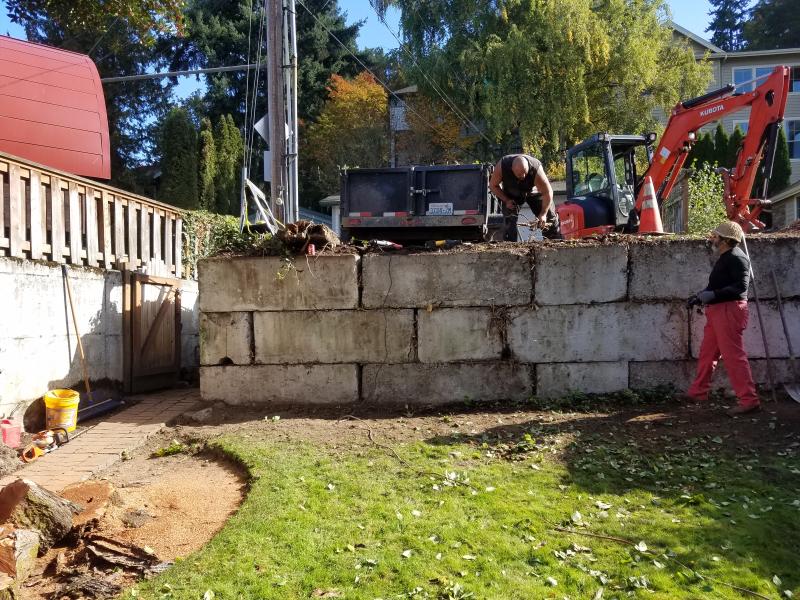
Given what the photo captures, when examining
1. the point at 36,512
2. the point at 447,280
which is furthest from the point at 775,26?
the point at 36,512

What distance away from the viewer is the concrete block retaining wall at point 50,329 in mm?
6566

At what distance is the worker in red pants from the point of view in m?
5.77

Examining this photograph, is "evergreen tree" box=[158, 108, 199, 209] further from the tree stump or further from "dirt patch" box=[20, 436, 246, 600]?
the tree stump

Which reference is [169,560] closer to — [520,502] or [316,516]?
[316,516]

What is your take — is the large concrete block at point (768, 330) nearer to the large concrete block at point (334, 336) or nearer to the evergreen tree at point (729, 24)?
the large concrete block at point (334, 336)

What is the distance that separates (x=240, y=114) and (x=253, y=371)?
27726 millimetres

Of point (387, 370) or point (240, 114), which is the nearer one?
point (387, 370)

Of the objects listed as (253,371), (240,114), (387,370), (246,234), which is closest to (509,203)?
(387,370)

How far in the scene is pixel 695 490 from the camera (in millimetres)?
4398

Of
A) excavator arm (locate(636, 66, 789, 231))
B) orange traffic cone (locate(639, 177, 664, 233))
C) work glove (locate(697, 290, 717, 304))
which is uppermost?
excavator arm (locate(636, 66, 789, 231))

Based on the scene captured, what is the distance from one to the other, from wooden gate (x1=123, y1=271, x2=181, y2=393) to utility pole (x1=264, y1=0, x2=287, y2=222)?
7.11 ft

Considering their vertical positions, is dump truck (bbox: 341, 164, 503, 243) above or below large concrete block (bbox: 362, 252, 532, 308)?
above

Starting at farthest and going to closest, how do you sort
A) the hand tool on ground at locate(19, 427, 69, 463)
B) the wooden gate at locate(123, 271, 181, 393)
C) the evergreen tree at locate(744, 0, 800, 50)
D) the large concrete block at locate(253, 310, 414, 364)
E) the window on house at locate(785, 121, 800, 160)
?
1. the evergreen tree at locate(744, 0, 800, 50)
2. the window on house at locate(785, 121, 800, 160)
3. the wooden gate at locate(123, 271, 181, 393)
4. the large concrete block at locate(253, 310, 414, 364)
5. the hand tool on ground at locate(19, 427, 69, 463)

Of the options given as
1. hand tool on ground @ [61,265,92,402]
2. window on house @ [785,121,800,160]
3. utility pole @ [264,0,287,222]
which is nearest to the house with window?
window on house @ [785,121,800,160]
